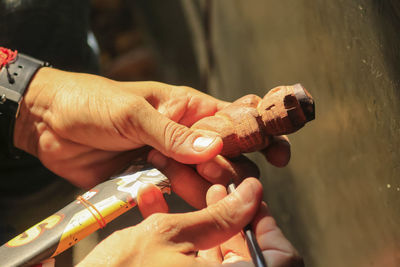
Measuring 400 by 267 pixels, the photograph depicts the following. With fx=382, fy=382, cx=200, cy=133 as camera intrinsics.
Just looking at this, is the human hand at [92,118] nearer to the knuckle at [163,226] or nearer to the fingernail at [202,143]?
the fingernail at [202,143]

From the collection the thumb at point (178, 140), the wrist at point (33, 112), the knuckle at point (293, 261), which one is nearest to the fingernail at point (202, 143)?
the thumb at point (178, 140)

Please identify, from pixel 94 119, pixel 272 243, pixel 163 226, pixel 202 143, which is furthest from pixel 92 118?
pixel 272 243

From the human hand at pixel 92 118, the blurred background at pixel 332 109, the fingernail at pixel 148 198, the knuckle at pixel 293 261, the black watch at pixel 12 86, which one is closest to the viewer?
the knuckle at pixel 293 261

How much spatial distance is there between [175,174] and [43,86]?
49 cm

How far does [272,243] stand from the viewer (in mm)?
691

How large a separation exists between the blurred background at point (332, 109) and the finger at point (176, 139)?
33 centimetres

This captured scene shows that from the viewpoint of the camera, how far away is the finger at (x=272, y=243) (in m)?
0.66

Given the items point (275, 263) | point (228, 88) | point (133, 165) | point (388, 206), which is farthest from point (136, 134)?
point (228, 88)

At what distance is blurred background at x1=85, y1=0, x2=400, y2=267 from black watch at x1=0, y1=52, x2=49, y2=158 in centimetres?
76

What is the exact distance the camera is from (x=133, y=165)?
102 centimetres

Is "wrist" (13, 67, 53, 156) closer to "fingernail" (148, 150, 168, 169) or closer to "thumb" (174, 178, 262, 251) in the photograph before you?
"fingernail" (148, 150, 168, 169)

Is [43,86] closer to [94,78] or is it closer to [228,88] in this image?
[94,78]

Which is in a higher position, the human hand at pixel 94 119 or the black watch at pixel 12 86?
the black watch at pixel 12 86

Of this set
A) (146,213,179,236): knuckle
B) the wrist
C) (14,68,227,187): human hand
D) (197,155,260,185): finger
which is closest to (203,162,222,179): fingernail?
(197,155,260,185): finger
